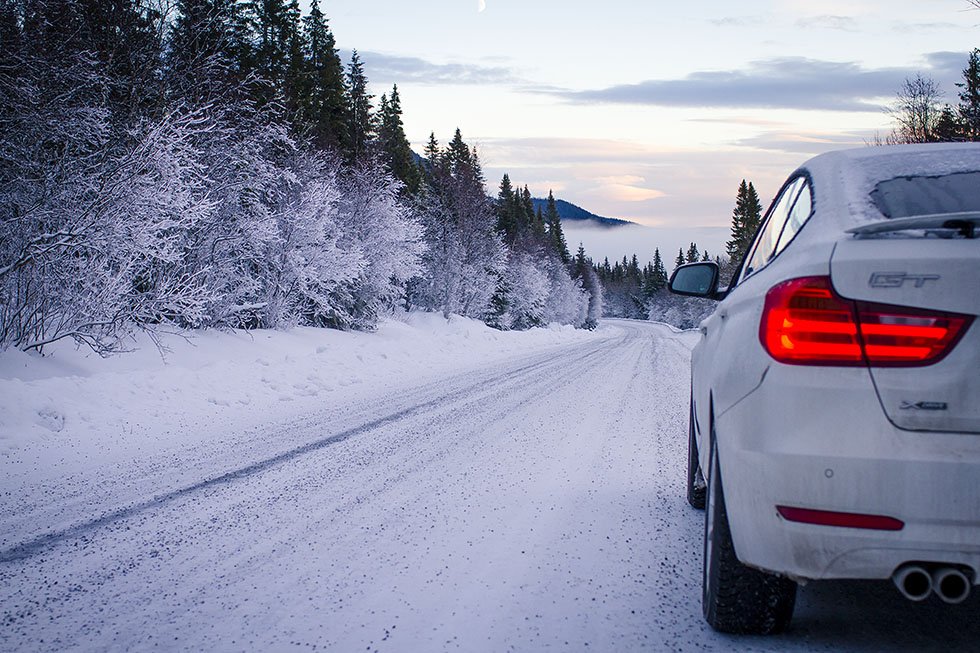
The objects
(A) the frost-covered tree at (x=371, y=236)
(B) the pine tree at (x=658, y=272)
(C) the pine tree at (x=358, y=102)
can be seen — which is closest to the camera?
(A) the frost-covered tree at (x=371, y=236)

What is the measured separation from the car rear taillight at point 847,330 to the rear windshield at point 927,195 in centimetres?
56

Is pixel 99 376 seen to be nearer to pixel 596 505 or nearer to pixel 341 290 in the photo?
pixel 596 505

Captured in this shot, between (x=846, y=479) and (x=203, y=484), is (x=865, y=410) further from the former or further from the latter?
(x=203, y=484)

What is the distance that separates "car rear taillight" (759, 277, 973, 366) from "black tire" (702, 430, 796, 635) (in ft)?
2.14

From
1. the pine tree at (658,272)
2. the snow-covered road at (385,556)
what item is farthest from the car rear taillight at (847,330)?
the pine tree at (658,272)

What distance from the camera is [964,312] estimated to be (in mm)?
1682

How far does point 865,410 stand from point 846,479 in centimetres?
20

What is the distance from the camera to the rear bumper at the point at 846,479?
1.66 m

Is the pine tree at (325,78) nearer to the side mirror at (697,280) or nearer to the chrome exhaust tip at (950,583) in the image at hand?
the side mirror at (697,280)

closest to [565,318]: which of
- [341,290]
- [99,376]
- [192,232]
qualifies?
[341,290]

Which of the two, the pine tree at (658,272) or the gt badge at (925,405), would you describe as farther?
the pine tree at (658,272)

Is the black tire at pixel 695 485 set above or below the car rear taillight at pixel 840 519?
below

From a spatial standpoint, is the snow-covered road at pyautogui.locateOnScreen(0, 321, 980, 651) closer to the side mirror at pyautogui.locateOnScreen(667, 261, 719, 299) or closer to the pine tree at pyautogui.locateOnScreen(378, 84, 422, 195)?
the side mirror at pyautogui.locateOnScreen(667, 261, 719, 299)

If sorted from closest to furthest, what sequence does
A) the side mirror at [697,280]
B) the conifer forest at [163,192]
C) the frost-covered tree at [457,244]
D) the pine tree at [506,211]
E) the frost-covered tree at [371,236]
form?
1. the side mirror at [697,280]
2. the conifer forest at [163,192]
3. the frost-covered tree at [371,236]
4. the frost-covered tree at [457,244]
5. the pine tree at [506,211]
